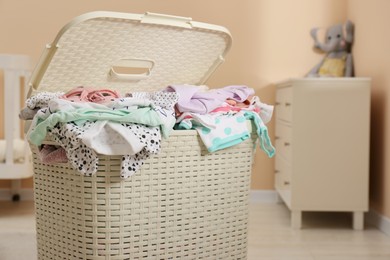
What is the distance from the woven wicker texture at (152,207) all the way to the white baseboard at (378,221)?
35.7 inches

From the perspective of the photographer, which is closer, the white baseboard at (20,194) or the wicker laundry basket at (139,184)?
the wicker laundry basket at (139,184)

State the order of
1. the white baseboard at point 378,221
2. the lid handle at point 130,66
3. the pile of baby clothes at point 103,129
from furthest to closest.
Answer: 1. the white baseboard at point 378,221
2. the lid handle at point 130,66
3. the pile of baby clothes at point 103,129

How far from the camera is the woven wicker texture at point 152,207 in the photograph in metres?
1.26

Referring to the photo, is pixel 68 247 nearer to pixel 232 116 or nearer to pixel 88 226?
pixel 88 226

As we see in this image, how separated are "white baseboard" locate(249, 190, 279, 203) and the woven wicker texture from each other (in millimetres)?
1367

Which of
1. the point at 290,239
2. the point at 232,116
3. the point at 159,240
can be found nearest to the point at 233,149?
the point at 232,116

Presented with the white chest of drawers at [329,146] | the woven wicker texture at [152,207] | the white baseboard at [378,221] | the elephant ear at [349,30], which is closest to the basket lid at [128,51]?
the woven wicker texture at [152,207]

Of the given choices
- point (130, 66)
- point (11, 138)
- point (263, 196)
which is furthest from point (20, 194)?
point (130, 66)

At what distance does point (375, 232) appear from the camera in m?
2.23

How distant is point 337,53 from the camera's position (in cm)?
281

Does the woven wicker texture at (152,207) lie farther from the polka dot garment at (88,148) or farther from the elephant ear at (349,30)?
the elephant ear at (349,30)

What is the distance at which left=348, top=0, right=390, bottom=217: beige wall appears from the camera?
226 centimetres

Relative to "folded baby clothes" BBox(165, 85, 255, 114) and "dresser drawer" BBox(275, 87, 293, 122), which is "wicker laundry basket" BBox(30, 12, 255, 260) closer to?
"folded baby clothes" BBox(165, 85, 255, 114)

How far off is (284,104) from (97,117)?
1.53 metres
